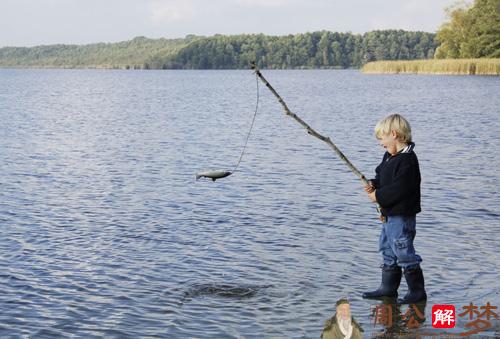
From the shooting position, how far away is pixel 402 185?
8.34 meters

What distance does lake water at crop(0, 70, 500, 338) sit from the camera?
9.62 meters

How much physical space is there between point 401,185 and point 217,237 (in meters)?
6.29


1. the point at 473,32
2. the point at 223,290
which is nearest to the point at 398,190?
the point at 223,290

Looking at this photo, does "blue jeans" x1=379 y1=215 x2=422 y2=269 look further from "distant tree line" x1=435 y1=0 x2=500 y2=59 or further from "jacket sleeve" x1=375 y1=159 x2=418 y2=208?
"distant tree line" x1=435 y1=0 x2=500 y2=59

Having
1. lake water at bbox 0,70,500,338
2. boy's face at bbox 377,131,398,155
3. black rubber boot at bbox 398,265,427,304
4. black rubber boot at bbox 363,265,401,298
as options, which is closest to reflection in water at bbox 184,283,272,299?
lake water at bbox 0,70,500,338

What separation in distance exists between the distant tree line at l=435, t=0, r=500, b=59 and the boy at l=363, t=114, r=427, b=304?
10361 centimetres

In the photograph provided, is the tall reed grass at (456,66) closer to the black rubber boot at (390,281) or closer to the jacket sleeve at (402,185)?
the black rubber boot at (390,281)

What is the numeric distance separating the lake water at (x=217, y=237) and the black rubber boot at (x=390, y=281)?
0.89 feet

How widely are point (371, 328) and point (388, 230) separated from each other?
3.76 feet

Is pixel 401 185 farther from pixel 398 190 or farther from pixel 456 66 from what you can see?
pixel 456 66

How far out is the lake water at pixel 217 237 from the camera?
962 cm

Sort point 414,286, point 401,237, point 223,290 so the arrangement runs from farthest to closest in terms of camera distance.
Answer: point 223,290 < point 414,286 < point 401,237

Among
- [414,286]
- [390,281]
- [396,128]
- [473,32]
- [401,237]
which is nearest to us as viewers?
[396,128]

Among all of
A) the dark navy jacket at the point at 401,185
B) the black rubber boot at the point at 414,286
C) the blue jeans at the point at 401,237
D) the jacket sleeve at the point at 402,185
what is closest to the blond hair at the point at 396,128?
the dark navy jacket at the point at 401,185
